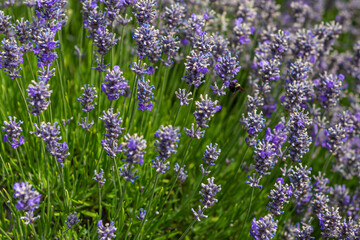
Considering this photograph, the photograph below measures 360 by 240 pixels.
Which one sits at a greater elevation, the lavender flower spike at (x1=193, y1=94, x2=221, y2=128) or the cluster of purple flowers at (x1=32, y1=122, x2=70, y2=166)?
the lavender flower spike at (x1=193, y1=94, x2=221, y2=128)

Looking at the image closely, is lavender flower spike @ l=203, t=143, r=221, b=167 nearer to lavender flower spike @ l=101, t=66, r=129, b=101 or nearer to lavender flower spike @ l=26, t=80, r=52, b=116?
lavender flower spike @ l=101, t=66, r=129, b=101

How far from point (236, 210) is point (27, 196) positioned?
6.69 feet

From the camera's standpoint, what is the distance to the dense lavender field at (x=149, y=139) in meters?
2.43

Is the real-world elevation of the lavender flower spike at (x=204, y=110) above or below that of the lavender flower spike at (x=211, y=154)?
above

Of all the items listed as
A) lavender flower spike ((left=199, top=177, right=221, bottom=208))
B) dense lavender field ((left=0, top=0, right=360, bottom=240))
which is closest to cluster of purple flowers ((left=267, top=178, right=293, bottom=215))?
dense lavender field ((left=0, top=0, right=360, bottom=240))

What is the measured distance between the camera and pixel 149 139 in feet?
11.8

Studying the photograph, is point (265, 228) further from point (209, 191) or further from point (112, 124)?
point (112, 124)

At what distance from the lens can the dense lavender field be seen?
2.43 metres

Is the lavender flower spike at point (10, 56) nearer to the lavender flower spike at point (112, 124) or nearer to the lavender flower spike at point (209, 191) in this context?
the lavender flower spike at point (112, 124)

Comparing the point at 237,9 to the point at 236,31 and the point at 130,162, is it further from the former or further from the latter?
the point at 130,162

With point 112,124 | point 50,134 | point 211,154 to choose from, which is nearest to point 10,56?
point 50,134

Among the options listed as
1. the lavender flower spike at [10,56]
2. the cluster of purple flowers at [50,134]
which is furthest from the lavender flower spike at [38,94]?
the lavender flower spike at [10,56]

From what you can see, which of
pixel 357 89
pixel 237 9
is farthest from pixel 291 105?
pixel 357 89

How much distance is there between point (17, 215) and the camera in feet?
8.94
